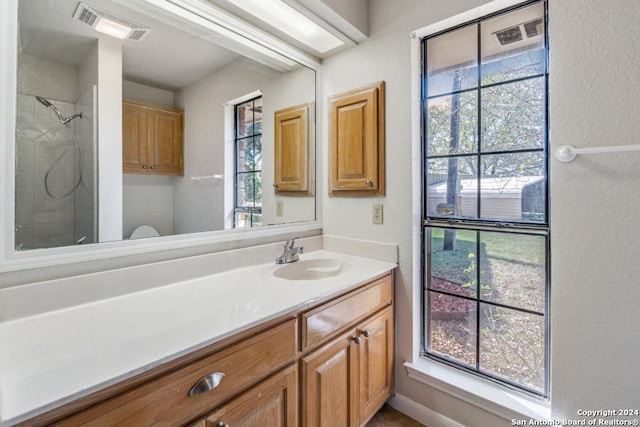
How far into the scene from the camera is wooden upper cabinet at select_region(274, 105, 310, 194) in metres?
1.88

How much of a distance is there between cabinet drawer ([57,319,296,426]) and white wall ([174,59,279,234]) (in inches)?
28.0

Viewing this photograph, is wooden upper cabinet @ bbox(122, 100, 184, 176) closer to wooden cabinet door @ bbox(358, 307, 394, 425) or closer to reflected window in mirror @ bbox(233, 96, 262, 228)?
reflected window in mirror @ bbox(233, 96, 262, 228)

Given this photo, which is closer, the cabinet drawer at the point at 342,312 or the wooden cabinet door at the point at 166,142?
the cabinet drawer at the point at 342,312

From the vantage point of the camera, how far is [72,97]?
1.07 m

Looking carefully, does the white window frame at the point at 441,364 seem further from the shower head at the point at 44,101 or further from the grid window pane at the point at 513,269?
the shower head at the point at 44,101

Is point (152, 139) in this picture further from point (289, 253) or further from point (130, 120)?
point (289, 253)

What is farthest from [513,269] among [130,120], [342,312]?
[130,120]

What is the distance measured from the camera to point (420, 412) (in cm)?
157

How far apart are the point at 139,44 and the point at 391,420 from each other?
2.18 meters

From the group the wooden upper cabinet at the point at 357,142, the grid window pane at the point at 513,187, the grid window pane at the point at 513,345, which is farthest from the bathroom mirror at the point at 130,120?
the grid window pane at the point at 513,345

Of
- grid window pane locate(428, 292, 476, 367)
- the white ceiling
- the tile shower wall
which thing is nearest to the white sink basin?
grid window pane locate(428, 292, 476, 367)

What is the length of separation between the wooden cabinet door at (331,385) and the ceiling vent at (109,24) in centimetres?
146

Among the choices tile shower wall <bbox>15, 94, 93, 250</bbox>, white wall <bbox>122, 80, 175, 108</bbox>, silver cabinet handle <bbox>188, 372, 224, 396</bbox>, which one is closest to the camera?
silver cabinet handle <bbox>188, 372, 224, 396</bbox>

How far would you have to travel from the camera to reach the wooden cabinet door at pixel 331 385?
42.9 inches
